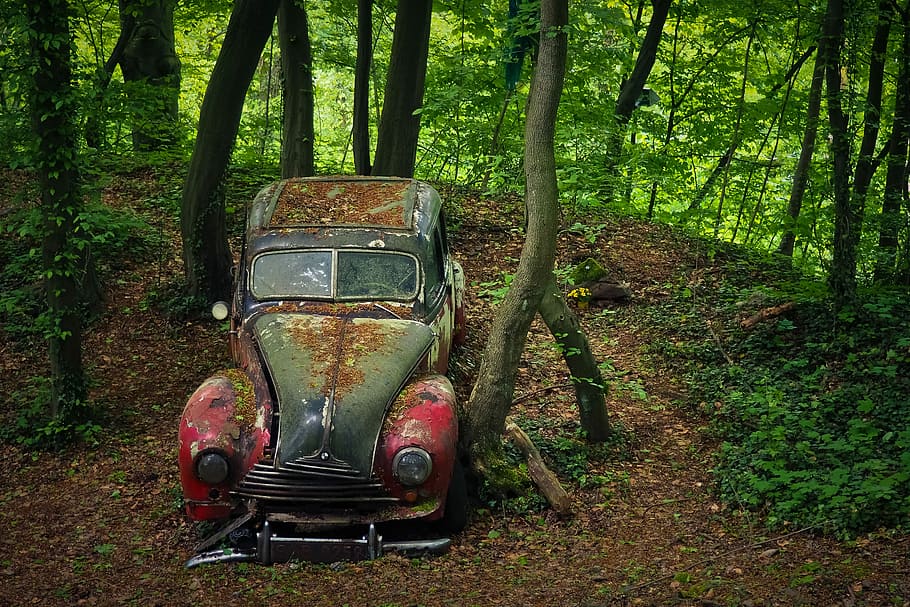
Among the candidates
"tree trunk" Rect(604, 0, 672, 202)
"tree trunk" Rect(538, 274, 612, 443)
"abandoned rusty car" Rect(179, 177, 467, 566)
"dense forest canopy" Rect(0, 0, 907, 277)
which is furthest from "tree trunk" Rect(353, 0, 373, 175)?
"tree trunk" Rect(538, 274, 612, 443)

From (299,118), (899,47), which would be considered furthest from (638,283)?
(299,118)

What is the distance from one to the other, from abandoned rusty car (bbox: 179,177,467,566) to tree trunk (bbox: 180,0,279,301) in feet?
10.7

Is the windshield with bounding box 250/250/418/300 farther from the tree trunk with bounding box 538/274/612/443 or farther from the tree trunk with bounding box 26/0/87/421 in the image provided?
the tree trunk with bounding box 26/0/87/421

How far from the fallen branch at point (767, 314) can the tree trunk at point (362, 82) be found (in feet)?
20.6

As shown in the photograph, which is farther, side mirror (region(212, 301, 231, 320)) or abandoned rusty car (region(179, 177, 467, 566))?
side mirror (region(212, 301, 231, 320))

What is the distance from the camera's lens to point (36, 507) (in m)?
6.93

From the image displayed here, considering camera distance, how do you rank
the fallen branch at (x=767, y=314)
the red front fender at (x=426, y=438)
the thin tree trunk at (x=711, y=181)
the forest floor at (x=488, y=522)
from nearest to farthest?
the forest floor at (x=488, y=522) < the red front fender at (x=426, y=438) < the fallen branch at (x=767, y=314) < the thin tree trunk at (x=711, y=181)

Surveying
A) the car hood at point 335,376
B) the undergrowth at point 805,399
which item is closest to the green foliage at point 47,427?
the car hood at point 335,376

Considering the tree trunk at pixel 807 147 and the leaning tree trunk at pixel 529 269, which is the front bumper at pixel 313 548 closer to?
the leaning tree trunk at pixel 529 269

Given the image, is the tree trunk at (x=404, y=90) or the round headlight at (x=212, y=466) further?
the tree trunk at (x=404, y=90)

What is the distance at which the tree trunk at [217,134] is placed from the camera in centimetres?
1025

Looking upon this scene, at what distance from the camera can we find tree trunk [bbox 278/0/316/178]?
13.2 m

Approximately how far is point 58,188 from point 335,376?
3603 mm

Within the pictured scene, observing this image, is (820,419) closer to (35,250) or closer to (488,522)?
(488,522)
